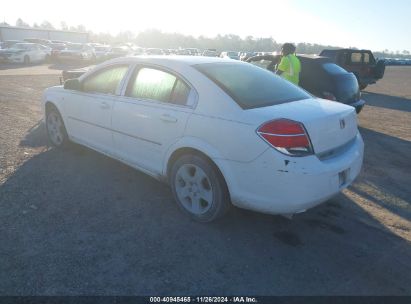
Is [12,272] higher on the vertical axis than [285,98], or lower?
lower

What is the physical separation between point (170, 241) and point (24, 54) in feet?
Answer: 87.8

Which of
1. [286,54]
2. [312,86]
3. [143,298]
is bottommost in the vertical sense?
[143,298]

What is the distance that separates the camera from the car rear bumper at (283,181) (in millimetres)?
2896

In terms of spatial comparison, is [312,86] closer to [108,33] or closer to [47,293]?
[47,293]

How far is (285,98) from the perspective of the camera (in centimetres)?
365

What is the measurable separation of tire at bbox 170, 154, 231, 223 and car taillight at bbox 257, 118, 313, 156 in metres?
0.67

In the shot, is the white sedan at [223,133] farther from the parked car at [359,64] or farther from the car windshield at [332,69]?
the parked car at [359,64]

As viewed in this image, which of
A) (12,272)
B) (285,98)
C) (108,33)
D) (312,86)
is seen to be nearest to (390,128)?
(312,86)

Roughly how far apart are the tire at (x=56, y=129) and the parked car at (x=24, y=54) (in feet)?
74.6

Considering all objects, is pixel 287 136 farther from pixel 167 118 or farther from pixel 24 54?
pixel 24 54

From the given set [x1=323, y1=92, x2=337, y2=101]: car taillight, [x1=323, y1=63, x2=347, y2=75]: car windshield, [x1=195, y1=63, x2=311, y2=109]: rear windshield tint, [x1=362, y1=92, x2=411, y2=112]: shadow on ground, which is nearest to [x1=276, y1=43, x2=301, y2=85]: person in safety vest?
[x1=323, y1=92, x2=337, y2=101]: car taillight

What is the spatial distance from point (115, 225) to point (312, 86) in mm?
5936

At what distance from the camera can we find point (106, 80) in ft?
15.1

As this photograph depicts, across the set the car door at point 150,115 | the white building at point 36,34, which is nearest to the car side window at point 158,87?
the car door at point 150,115
